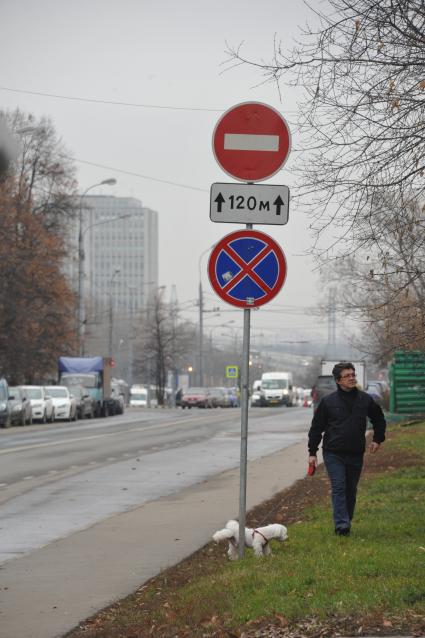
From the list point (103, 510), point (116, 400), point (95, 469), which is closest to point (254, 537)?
point (103, 510)

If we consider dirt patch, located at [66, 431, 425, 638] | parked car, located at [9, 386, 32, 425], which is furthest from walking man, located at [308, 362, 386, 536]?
parked car, located at [9, 386, 32, 425]

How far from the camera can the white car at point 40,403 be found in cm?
5503

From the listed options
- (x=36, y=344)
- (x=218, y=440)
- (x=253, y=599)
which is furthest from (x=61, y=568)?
(x=36, y=344)

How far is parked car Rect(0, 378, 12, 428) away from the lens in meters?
48.9

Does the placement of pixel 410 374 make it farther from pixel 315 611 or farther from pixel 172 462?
pixel 315 611

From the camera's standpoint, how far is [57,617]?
9.20m

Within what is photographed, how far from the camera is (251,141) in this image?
10.9 meters

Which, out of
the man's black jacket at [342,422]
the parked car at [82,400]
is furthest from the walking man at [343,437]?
the parked car at [82,400]

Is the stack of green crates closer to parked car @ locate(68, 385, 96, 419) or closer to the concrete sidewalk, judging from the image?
parked car @ locate(68, 385, 96, 419)

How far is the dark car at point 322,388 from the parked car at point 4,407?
35.8 ft

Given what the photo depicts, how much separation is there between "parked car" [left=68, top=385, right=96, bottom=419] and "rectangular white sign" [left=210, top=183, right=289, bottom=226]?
5241 cm

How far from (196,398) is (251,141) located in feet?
270

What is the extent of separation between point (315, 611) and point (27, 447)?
25632 mm

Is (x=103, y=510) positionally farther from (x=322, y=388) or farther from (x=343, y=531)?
(x=322, y=388)
